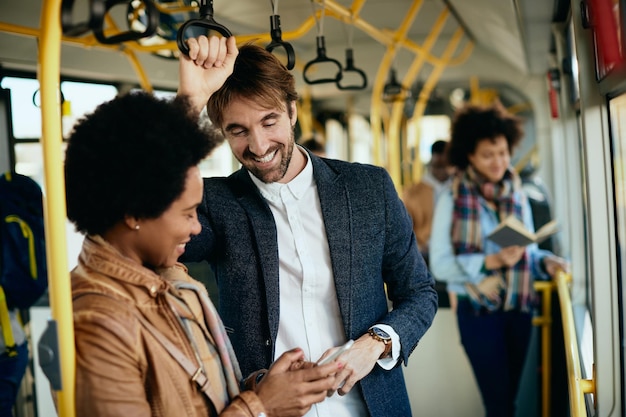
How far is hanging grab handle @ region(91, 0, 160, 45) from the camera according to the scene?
1.16 m

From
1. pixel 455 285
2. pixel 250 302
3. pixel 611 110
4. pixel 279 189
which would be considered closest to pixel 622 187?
pixel 611 110

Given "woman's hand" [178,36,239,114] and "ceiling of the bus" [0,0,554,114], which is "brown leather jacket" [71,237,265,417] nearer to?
"woman's hand" [178,36,239,114]

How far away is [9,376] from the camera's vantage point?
9.76 feet

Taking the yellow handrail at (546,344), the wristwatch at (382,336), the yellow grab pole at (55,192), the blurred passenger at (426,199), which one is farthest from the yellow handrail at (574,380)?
the blurred passenger at (426,199)

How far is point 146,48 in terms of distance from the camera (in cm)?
359

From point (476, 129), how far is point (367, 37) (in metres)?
4.24

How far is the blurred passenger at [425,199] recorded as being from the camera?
579 cm

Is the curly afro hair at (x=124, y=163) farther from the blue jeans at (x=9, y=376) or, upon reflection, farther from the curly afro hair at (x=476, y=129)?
the curly afro hair at (x=476, y=129)

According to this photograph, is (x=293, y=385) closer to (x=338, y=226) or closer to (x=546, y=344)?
(x=338, y=226)

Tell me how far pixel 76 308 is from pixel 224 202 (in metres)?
0.78

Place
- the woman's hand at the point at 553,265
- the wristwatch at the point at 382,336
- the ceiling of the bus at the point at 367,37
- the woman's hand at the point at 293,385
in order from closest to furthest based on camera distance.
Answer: the woman's hand at the point at 293,385 < the wristwatch at the point at 382,336 < the ceiling of the bus at the point at 367,37 < the woman's hand at the point at 553,265

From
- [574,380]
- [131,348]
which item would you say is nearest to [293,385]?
[131,348]

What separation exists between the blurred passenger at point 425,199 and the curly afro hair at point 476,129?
160cm

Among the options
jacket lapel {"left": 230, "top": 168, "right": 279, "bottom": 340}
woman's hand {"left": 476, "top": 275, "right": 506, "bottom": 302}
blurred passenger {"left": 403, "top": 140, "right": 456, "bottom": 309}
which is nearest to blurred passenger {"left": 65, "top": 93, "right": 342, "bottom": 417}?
jacket lapel {"left": 230, "top": 168, "right": 279, "bottom": 340}
